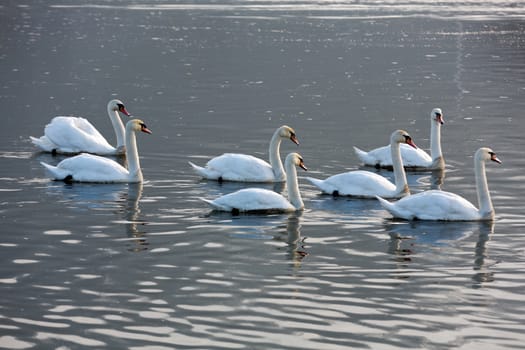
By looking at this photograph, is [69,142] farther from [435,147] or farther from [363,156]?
[435,147]

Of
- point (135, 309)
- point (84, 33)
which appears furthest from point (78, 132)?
point (84, 33)

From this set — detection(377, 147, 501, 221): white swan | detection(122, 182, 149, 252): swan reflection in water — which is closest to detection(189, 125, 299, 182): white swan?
detection(122, 182, 149, 252): swan reflection in water

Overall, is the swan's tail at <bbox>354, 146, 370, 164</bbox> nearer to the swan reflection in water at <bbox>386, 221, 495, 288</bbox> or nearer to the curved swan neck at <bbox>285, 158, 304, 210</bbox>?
the curved swan neck at <bbox>285, 158, 304, 210</bbox>

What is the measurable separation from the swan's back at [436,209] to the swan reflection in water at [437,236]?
3.8 inches

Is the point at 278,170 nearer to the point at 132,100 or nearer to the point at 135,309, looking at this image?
the point at 135,309

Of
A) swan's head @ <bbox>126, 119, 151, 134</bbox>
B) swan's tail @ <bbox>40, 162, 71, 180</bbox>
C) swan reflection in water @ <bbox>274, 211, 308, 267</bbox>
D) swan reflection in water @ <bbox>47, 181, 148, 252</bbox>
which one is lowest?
swan reflection in water @ <bbox>274, 211, 308, 267</bbox>

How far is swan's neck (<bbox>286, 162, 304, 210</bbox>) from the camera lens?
57.5 ft

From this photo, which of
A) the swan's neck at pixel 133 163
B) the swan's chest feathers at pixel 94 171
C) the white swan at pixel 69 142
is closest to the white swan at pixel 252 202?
the swan's neck at pixel 133 163

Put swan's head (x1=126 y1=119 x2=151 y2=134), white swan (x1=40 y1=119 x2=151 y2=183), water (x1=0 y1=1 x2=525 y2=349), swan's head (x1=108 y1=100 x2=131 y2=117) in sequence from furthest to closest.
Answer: swan's head (x1=108 y1=100 x2=131 y2=117) < swan's head (x1=126 y1=119 x2=151 y2=134) < white swan (x1=40 y1=119 x2=151 y2=183) < water (x1=0 y1=1 x2=525 y2=349)

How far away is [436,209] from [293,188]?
2075 millimetres

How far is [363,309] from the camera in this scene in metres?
12.4

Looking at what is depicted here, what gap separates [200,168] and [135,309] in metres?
7.96

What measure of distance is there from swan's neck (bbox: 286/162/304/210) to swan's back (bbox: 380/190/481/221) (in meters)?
1.34

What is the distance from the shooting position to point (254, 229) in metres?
16.4
